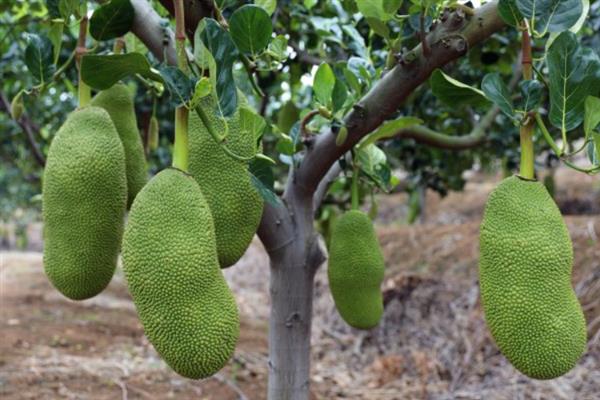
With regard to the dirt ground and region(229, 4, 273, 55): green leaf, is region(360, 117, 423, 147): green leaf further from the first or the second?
the dirt ground

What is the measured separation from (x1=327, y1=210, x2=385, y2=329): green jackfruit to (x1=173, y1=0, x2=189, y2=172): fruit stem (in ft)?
1.73

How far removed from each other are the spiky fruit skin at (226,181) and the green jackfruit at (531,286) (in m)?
0.29

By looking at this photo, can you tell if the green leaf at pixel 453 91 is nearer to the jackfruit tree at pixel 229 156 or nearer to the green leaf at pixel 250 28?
the jackfruit tree at pixel 229 156

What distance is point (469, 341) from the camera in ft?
9.00

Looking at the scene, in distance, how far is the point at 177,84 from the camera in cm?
66

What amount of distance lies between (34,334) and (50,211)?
2.43 m

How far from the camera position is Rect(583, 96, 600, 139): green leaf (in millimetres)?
686

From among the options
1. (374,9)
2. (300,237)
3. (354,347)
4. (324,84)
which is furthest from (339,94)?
(354,347)

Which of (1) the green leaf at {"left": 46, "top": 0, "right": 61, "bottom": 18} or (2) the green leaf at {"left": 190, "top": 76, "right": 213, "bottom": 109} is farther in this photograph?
(1) the green leaf at {"left": 46, "top": 0, "right": 61, "bottom": 18}

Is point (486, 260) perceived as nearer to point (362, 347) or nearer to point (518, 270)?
point (518, 270)

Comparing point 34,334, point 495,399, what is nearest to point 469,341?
point 495,399

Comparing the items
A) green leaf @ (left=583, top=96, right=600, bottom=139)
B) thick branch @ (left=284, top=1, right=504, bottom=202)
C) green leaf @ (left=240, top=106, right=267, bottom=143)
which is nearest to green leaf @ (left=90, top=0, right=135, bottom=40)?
green leaf @ (left=240, top=106, right=267, bottom=143)

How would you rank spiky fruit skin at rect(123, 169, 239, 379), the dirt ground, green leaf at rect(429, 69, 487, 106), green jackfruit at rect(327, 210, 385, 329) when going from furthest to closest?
the dirt ground < green jackfruit at rect(327, 210, 385, 329) < green leaf at rect(429, 69, 487, 106) < spiky fruit skin at rect(123, 169, 239, 379)

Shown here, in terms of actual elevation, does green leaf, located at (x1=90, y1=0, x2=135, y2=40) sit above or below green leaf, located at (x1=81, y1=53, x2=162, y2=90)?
above
